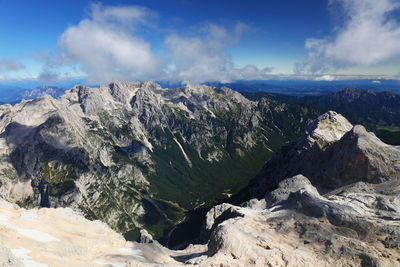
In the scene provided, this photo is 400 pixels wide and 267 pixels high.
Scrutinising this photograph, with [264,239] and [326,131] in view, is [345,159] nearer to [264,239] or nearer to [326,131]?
[326,131]

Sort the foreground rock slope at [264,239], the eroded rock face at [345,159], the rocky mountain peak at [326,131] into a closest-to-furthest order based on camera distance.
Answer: the foreground rock slope at [264,239] → the eroded rock face at [345,159] → the rocky mountain peak at [326,131]

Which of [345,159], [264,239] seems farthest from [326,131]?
[264,239]

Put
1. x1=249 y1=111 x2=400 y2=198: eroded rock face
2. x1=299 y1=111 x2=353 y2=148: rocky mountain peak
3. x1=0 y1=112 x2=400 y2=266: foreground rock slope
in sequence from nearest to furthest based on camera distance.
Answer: x1=0 y1=112 x2=400 y2=266: foreground rock slope < x1=249 y1=111 x2=400 y2=198: eroded rock face < x1=299 y1=111 x2=353 y2=148: rocky mountain peak

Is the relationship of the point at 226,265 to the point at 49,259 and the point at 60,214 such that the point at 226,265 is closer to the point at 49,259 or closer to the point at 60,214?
the point at 49,259

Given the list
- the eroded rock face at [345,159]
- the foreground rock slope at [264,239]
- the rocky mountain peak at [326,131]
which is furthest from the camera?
the rocky mountain peak at [326,131]

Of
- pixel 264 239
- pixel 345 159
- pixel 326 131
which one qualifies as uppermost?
pixel 326 131

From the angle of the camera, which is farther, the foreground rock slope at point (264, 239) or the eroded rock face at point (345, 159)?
the eroded rock face at point (345, 159)

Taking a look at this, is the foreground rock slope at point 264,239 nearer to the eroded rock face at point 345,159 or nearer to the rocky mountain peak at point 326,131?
the eroded rock face at point 345,159

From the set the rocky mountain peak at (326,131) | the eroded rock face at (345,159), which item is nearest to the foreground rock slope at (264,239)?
the eroded rock face at (345,159)

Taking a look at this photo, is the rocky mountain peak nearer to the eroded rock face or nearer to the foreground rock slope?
the eroded rock face

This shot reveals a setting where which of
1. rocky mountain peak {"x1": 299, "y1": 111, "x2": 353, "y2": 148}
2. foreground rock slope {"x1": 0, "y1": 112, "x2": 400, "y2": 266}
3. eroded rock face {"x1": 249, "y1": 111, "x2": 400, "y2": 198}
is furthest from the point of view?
rocky mountain peak {"x1": 299, "y1": 111, "x2": 353, "y2": 148}

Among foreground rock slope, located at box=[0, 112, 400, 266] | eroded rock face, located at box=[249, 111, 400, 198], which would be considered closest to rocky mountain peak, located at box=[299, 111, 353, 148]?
eroded rock face, located at box=[249, 111, 400, 198]

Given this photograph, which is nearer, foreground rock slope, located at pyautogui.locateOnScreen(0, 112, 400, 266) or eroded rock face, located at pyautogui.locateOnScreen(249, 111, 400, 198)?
foreground rock slope, located at pyautogui.locateOnScreen(0, 112, 400, 266)
